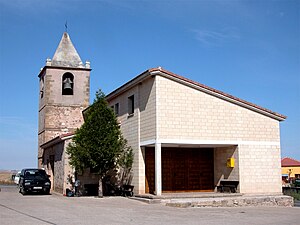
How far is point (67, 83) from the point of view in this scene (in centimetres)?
3403

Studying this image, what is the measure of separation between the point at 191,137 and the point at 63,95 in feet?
55.7

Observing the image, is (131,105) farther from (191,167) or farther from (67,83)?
(67,83)

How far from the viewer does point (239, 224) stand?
39.3 ft

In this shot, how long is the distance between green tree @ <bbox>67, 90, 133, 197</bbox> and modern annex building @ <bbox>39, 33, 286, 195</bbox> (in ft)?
3.25

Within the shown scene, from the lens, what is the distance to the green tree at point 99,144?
20656 mm

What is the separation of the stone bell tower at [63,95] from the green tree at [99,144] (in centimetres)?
1260

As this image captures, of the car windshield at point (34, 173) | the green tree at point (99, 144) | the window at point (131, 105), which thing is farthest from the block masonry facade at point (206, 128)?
the car windshield at point (34, 173)

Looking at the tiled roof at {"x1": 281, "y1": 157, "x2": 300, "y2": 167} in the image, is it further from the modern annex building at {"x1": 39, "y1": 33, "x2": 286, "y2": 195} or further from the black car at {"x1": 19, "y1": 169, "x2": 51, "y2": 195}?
the black car at {"x1": 19, "y1": 169, "x2": 51, "y2": 195}

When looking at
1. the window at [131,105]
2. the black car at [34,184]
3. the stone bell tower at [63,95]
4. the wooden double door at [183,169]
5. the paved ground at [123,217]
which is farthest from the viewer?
the stone bell tower at [63,95]

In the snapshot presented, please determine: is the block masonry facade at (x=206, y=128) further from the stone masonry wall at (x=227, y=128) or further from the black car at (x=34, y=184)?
the black car at (x=34, y=184)

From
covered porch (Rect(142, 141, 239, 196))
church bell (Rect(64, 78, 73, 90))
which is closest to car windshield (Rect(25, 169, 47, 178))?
covered porch (Rect(142, 141, 239, 196))

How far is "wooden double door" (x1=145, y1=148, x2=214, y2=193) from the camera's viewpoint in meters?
21.2

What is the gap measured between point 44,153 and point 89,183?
30.7ft

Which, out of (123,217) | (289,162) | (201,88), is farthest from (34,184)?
(289,162)
